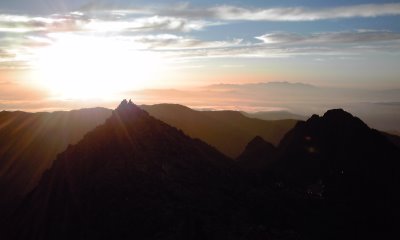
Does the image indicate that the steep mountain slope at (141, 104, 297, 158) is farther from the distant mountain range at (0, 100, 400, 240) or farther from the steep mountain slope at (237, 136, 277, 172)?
the distant mountain range at (0, 100, 400, 240)

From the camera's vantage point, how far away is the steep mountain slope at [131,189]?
42219 millimetres

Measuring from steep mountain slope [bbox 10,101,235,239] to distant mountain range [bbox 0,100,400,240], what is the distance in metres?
0.12

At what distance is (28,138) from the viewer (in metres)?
139

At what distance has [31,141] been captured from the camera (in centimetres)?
13588

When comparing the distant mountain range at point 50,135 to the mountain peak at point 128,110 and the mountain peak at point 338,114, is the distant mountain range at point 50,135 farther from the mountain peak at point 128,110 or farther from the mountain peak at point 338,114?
the mountain peak at point 338,114

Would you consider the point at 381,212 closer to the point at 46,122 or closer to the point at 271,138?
the point at 271,138

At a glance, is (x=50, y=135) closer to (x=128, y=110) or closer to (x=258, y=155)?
(x=258, y=155)

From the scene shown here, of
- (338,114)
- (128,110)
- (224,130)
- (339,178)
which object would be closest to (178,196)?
(128,110)

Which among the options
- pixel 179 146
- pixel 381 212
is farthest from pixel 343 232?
pixel 179 146

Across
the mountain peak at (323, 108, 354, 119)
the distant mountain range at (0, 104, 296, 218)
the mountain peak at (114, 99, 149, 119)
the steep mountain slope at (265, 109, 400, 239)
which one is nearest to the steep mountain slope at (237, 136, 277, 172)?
the steep mountain slope at (265, 109, 400, 239)

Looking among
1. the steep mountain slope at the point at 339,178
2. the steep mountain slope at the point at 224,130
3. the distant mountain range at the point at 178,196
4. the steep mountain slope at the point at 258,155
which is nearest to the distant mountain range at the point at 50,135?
the steep mountain slope at the point at 224,130

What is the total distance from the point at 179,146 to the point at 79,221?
17522mm

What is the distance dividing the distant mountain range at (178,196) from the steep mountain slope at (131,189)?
0.39 ft

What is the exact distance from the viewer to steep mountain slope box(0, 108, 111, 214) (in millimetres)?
106431
